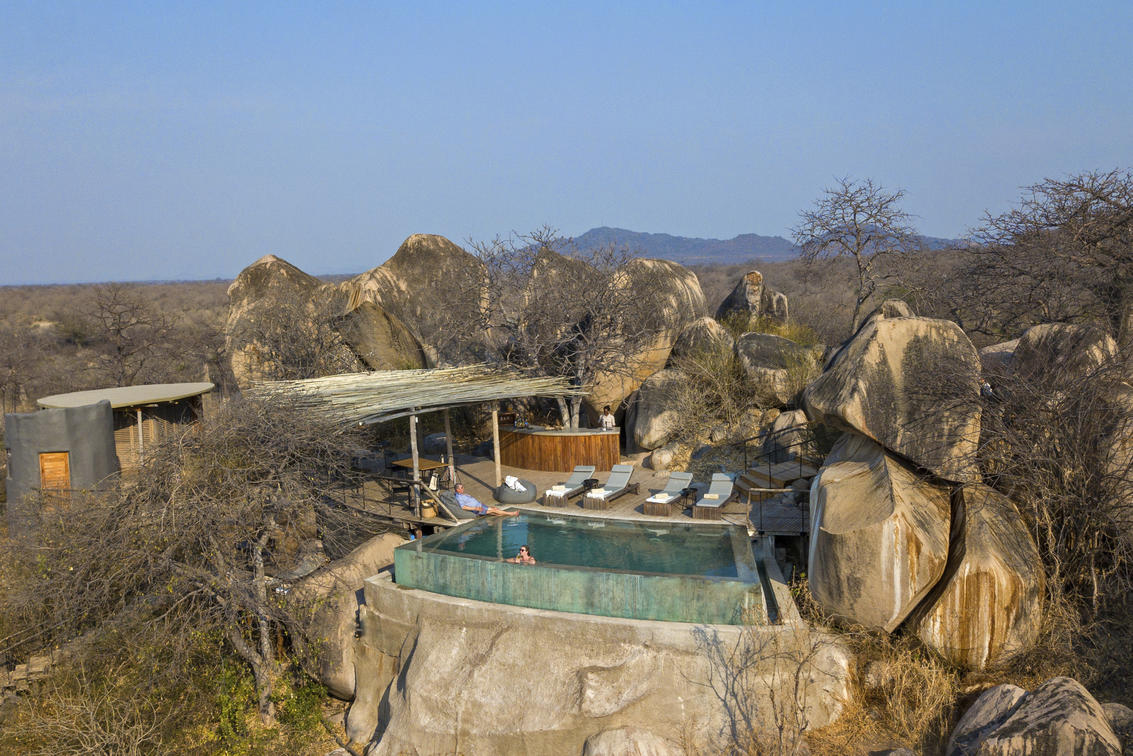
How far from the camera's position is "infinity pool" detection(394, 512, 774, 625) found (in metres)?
9.41

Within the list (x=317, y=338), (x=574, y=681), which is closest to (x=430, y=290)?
(x=317, y=338)

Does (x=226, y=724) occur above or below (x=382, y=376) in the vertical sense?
below

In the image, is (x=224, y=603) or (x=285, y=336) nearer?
(x=224, y=603)

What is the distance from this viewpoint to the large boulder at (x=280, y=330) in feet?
68.5

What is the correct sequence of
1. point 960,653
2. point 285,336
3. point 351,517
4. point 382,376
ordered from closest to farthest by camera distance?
point 960,653, point 351,517, point 382,376, point 285,336

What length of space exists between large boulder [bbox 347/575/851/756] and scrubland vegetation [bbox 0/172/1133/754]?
589 mm

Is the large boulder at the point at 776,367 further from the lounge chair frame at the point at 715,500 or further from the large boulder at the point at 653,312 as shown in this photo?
the lounge chair frame at the point at 715,500

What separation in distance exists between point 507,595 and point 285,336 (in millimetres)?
13103

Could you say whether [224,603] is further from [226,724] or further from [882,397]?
[882,397]

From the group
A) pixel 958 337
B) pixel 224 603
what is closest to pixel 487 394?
pixel 224 603

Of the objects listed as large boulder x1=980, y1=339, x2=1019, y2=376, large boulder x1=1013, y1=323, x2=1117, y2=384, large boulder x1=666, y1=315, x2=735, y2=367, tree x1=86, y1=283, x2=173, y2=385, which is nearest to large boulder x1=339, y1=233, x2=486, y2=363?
large boulder x1=666, y1=315, x2=735, y2=367

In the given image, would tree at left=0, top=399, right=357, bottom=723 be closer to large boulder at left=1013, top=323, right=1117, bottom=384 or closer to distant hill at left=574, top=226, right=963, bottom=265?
large boulder at left=1013, top=323, right=1117, bottom=384

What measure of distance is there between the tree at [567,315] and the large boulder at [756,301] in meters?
3.89

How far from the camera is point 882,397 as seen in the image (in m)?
9.94
